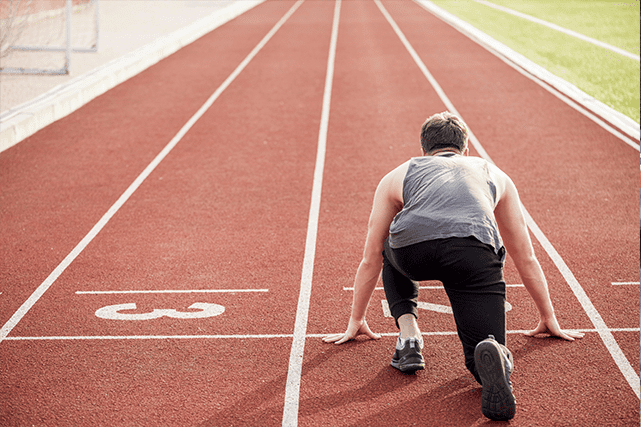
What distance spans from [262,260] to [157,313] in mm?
1171

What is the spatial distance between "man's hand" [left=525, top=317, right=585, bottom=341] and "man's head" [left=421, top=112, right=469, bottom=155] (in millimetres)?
1272

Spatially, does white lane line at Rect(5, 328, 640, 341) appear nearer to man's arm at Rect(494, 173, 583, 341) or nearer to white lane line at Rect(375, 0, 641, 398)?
white lane line at Rect(375, 0, 641, 398)

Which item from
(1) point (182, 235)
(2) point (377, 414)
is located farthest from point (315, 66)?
(2) point (377, 414)

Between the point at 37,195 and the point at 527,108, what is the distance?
25.8 feet

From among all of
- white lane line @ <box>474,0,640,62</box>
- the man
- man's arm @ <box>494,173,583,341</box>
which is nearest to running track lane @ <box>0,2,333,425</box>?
the man

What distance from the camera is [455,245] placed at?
127 inches

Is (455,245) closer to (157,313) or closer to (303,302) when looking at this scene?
(303,302)

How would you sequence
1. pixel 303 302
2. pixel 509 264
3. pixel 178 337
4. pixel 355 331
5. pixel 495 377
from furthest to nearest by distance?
pixel 509 264 < pixel 303 302 < pixel 178 337 < pixel 355 331 < pixel 495 377

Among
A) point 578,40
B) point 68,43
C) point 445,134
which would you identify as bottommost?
point 445,134

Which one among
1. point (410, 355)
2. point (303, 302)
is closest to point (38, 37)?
point (303, 302)

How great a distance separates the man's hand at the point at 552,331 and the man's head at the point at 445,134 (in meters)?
1.27

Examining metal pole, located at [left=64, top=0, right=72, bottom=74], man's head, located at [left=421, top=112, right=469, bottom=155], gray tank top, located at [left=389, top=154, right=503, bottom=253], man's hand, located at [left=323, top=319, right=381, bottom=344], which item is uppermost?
metal pole, located at [left=64, top=0, right=72, bottom=74]

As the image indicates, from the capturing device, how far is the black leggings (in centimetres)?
323

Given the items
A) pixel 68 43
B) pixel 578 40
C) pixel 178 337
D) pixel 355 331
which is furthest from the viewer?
pixel 578 40
